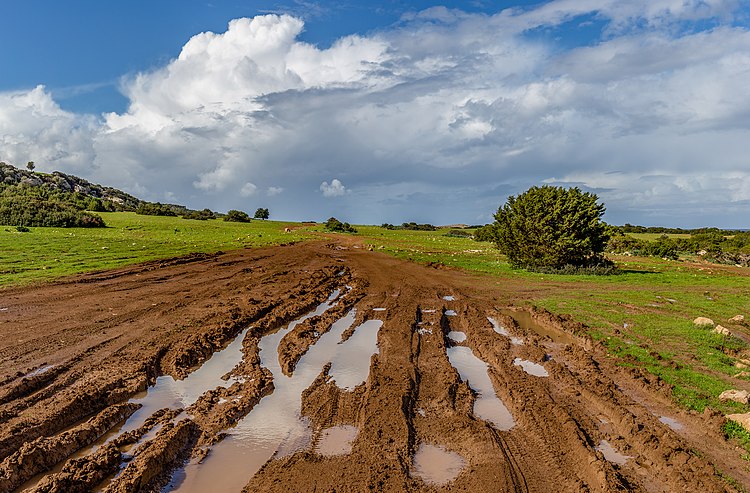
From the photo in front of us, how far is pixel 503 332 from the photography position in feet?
48.0

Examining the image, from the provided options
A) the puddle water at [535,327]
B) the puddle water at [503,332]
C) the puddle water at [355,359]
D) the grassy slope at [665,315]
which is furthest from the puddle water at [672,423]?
the puddle water at [355,359]

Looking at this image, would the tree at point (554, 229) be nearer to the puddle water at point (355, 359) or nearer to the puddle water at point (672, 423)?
the puddle water at point (355, 359)

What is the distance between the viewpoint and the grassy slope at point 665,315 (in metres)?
10.3

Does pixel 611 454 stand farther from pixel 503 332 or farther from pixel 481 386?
pixel 503 332

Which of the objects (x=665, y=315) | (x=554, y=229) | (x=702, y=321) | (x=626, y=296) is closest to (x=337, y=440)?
(x=702, y=321)

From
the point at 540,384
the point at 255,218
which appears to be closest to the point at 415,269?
the point at 540,384

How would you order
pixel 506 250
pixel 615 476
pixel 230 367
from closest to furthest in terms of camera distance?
pixel 615 476 < pixel 230 367 < pixel 506 250

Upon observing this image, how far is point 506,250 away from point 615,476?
1079 inches

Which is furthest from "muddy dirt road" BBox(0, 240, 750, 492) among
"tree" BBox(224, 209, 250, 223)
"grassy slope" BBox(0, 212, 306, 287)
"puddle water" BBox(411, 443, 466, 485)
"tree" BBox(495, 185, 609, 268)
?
"tree" BBox(224, 209, 250, 223)

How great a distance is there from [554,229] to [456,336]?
19.1 meters

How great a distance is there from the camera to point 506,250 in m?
32.6

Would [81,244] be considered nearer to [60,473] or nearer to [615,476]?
[60,473]

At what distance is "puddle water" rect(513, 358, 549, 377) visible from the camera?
10659mm

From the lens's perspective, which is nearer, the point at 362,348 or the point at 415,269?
the point at 362,348
